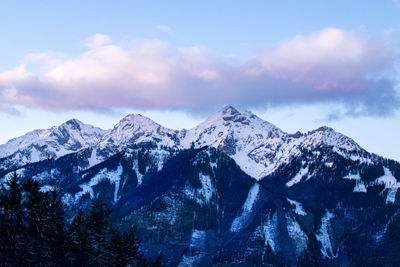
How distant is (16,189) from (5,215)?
4573 mm

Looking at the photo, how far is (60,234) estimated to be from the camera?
95438 millimetres

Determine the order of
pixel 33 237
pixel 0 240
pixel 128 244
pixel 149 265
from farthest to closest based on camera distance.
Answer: pixel 149 265 → pixel 128 244 → pixel 33 237 → pixel 0 240

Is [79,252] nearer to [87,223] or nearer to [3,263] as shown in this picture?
[87,223]

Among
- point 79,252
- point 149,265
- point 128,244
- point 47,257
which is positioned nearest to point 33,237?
point 47,257

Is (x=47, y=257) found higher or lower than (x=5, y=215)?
lower

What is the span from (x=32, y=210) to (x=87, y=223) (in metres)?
11.1

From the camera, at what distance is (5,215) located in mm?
87750

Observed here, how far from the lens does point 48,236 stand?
94.4 meters

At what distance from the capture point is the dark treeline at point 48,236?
8700 cm

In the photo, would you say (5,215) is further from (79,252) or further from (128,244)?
(128,244)

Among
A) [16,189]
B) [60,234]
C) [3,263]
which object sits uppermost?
[16,189]

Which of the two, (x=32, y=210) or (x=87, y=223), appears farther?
(x=87, y=223)

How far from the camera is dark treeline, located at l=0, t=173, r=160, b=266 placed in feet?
285

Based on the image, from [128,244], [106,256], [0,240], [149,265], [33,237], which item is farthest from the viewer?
[149,265]
